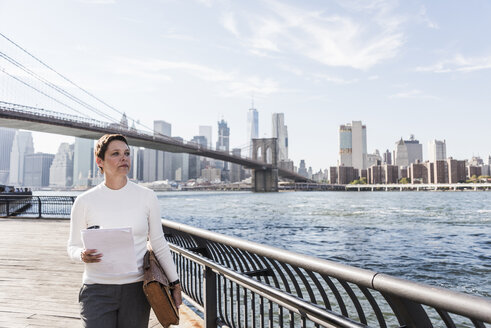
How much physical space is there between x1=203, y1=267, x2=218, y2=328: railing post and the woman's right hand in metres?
1.42

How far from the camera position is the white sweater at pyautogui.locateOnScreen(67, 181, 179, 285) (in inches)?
75.7

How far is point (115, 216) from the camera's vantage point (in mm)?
1927

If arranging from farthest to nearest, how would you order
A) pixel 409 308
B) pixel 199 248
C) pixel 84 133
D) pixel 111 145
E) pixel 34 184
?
pixel 34 184 → pixel 84 133 → pixel 199 248 → pixel 111 145 → pixel 409 308

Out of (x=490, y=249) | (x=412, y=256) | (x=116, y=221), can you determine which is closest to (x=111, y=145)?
(x=116, y=221)

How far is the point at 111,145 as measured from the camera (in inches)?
79.3

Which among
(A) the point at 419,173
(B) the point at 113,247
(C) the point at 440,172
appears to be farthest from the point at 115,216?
(A) the point at 419,173

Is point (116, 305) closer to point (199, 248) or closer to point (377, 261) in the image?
point (199, 248)

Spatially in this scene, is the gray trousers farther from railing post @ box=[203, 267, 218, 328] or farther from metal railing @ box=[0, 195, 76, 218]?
metal railing @ box=[0, 195, 76, 218]

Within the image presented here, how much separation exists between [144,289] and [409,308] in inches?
47.2

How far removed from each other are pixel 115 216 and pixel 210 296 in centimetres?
153

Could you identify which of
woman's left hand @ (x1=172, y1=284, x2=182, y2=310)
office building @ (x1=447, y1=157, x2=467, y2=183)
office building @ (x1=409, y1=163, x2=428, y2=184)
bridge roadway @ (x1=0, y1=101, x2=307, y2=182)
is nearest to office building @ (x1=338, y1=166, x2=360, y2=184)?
office building @ (x1=409, y1=163, x2=428, y2=184)

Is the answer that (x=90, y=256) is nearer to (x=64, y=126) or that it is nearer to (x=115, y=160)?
(x=115, y=160)

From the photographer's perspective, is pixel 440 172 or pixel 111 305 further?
pixel 440 172

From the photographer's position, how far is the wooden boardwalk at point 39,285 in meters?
3.81
